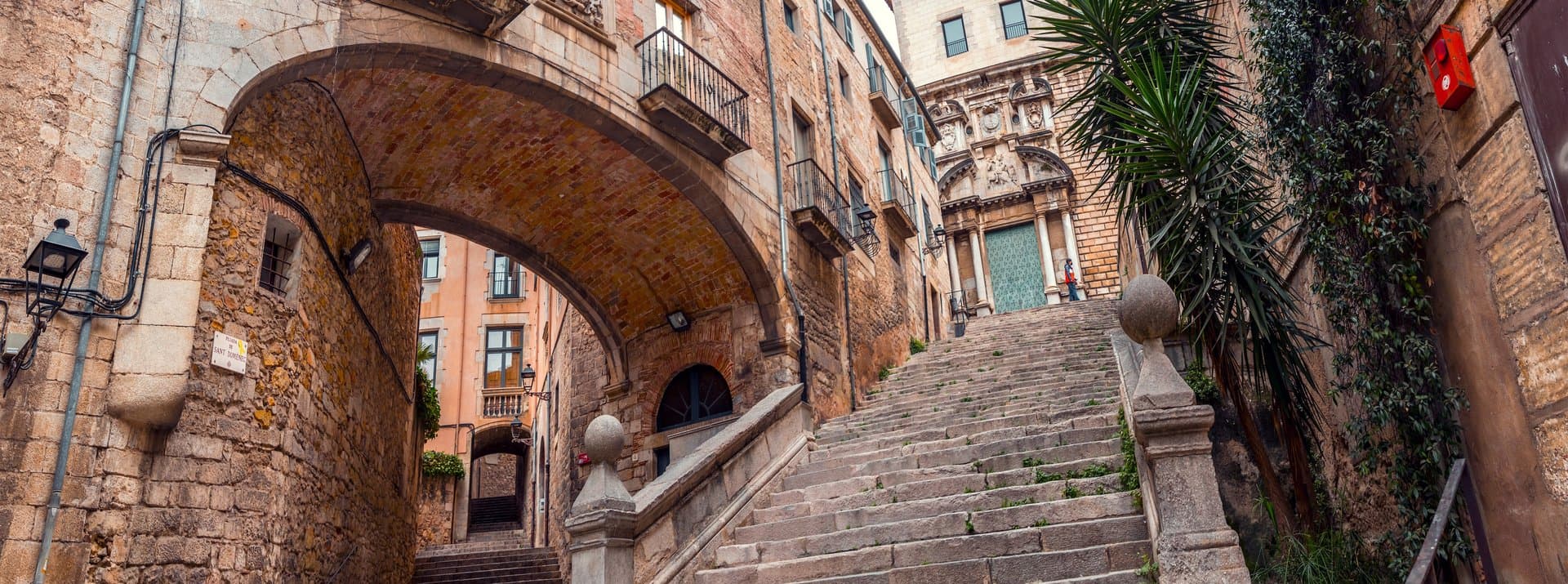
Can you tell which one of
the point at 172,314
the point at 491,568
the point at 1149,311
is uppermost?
the point at 172,314

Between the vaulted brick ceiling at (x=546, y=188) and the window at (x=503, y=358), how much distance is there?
37.4ft

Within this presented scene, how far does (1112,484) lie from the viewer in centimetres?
668

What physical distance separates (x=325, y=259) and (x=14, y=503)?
351 cm

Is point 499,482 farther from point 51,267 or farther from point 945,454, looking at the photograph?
point 51,267

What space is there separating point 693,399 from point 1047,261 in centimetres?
1495

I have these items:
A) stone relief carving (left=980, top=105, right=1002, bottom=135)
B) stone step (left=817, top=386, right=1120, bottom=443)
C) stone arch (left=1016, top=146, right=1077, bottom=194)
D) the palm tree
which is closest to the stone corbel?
the palm tree

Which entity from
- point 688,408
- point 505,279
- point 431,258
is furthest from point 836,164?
point 431,258

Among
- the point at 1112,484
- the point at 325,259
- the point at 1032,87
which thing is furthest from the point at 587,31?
the point at 1032,87

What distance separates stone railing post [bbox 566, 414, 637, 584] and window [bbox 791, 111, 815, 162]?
8.34 metres

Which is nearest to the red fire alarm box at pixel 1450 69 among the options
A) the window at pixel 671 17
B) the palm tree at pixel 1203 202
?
the palm tree at pixel 1203 202

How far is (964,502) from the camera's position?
6.95 m

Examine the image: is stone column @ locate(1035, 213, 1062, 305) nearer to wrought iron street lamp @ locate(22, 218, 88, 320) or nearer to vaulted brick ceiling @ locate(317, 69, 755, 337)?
vaulted brick ceiling @ locate(317, 69, 755, 337)

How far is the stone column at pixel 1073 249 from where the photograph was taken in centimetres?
2423

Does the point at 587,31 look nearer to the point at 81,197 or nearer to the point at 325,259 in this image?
the point at 325,259
